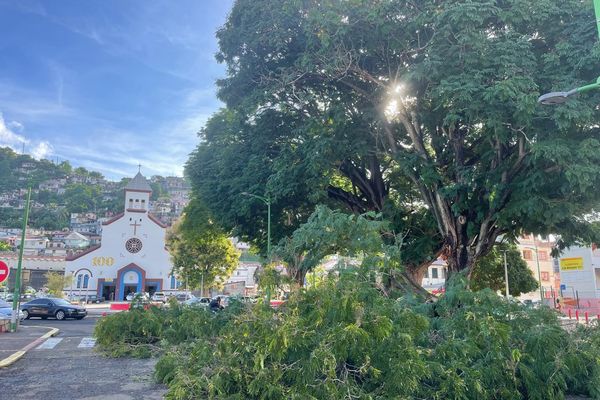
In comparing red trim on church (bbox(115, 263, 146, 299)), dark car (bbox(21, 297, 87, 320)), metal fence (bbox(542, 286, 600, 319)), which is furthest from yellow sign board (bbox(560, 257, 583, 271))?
red trim on church (bbox(115, 263, 146, 299))

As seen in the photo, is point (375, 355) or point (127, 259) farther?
point (127, 259)

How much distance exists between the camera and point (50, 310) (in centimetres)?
2853

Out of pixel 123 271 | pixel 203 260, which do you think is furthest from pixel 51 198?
pixel 203 260

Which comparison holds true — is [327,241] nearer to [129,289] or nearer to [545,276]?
[129,289]

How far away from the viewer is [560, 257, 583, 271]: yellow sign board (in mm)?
43312

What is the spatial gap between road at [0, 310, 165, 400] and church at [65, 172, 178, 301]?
45.8m

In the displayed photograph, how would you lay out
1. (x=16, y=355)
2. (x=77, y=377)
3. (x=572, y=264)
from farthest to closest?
(x=572, y=264) < (x=16, y=355) < (x=77, y=377)

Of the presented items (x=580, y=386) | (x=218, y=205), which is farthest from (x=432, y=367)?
(x=218, y=205)

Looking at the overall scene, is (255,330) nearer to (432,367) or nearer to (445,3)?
(432,367)

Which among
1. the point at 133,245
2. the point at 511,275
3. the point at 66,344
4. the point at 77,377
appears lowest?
the point at 66,344

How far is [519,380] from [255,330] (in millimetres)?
4287

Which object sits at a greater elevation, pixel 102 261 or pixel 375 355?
pixel 102 261

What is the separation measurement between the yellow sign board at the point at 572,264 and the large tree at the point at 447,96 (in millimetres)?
30000

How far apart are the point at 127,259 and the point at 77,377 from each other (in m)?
51.2
